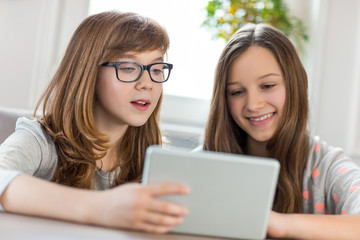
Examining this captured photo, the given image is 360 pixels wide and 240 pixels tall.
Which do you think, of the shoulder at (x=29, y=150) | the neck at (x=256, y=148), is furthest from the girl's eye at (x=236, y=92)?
the shoulder at (x=29, y=150)

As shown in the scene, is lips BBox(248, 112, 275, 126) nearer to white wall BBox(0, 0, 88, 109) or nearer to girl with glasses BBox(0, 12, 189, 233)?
girl with glasses BBox(0, 12, 189, 233)

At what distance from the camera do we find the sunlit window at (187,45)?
2.53m

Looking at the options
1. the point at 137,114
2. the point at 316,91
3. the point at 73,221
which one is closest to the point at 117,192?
the point at 73,221

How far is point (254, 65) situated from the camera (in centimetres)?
137

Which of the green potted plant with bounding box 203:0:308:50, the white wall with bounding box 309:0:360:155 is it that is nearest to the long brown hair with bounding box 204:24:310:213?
the green potted plant with bounding box 203:0:308:50

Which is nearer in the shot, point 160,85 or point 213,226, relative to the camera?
point 213,226

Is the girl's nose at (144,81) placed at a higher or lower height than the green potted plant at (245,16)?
lower

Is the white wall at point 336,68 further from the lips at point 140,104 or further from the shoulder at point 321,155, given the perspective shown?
the lips at point 140,104

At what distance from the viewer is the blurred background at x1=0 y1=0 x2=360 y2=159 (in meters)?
2.27

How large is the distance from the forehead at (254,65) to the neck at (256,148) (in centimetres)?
26

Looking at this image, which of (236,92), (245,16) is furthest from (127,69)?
(245,16)

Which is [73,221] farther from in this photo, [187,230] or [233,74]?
[233,74]

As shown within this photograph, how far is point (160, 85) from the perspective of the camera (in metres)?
1.34

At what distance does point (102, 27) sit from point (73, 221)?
71 centimetres
